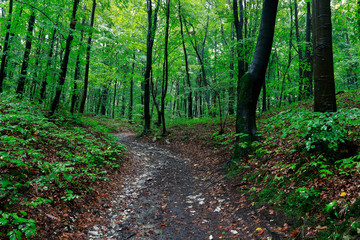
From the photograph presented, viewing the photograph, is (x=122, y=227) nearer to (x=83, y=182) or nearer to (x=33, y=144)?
(x=83, y=182)

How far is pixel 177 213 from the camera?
15.3ft

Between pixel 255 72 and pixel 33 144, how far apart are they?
7.50 meters

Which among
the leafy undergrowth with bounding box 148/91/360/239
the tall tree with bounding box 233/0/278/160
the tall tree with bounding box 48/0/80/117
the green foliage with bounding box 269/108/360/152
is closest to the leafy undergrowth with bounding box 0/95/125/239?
the tall tree with bounding box 48/0/80/117

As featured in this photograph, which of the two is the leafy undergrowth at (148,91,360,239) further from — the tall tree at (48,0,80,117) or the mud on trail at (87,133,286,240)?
the tall tree at (48,0,80,117)

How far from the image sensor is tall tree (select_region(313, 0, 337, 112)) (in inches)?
154

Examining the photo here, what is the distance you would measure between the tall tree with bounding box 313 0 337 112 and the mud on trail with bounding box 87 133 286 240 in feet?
8.42

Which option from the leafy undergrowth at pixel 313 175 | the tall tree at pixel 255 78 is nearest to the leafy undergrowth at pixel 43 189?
the leafy undergrowth at pixel 313 175

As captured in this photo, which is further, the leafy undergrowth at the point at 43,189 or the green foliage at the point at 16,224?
the leafy undergrowth at the point at 43,189

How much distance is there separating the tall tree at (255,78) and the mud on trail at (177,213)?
1.97 meters

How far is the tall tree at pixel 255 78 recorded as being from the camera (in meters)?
6.04

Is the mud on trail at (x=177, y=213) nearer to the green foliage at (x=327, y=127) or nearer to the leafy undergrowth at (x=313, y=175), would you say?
the leafy undergrowth at (x=313, y=175)

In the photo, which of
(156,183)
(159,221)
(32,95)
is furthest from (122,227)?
(32,95)

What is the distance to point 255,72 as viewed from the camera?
6316 mm

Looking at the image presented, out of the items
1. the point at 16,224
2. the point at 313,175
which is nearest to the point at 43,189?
the point at 16,224
